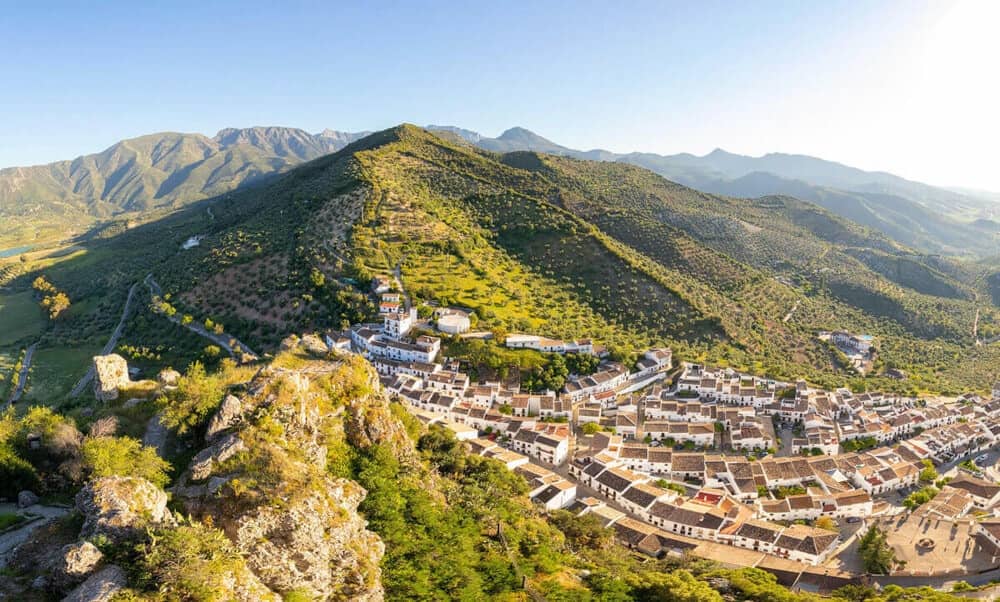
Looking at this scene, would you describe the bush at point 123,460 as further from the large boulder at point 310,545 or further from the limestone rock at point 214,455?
the large boulder at point 310,545

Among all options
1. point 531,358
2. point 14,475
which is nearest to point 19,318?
point 531,358

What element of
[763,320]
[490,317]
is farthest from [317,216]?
[763,320]

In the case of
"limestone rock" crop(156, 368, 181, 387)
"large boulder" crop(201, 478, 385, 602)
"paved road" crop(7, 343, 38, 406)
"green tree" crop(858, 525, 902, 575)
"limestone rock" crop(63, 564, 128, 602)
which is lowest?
"green tree" crop(858, 525, 902, 575)

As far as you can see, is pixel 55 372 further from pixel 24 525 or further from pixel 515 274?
pixel 515 274

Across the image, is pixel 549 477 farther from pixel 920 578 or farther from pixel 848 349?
pixel 848 349

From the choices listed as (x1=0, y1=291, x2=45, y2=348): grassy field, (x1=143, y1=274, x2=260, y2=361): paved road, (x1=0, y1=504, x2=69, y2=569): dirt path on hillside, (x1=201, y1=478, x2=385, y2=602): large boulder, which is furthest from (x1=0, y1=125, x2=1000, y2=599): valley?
(x1=0, y1=504, x2=69, y2=569): dirt path on hillside

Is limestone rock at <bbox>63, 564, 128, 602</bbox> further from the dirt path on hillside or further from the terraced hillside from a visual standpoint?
the terraced hillside

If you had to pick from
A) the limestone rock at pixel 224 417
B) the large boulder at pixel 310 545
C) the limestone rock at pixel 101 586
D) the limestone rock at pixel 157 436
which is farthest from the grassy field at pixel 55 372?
the limestone rock at pixel 101 586
